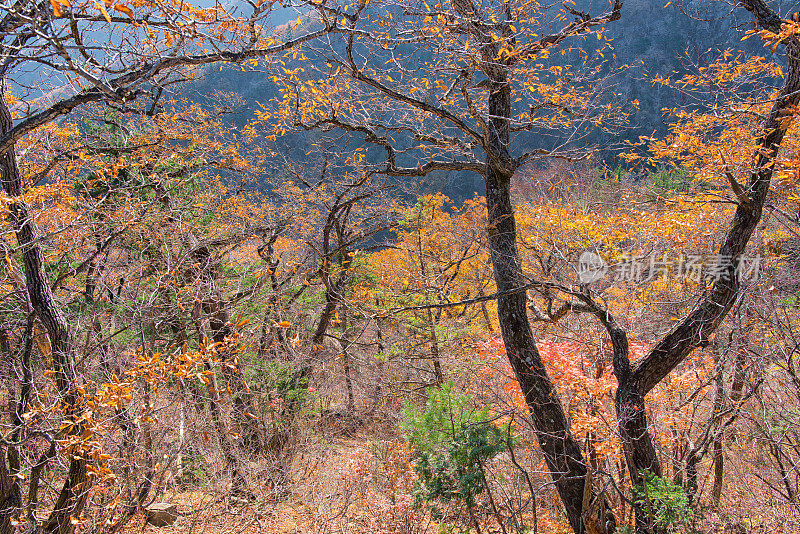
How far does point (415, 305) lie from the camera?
6.91 metres

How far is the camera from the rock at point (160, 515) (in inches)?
253

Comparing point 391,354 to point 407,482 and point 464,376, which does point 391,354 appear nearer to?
point 464,376

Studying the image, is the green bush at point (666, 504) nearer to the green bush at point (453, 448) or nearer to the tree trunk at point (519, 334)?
the tree trunk at point (519, 334)

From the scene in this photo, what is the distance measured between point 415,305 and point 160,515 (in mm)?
4898

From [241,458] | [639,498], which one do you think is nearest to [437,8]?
[639,498]

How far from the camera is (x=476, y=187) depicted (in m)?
62.1

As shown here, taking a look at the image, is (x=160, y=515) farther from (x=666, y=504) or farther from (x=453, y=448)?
(x=666, y=504)

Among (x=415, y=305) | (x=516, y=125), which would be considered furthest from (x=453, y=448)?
(x=516, y=125)

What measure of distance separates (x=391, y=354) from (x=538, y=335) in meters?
3.79

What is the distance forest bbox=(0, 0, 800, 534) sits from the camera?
3.67m

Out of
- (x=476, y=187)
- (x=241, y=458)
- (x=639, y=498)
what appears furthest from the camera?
(x=476, y=187)

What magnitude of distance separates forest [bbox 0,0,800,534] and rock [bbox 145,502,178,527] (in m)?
0.05

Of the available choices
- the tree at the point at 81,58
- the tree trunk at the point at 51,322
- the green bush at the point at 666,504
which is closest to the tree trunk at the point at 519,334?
the green bush at the point at 666,504

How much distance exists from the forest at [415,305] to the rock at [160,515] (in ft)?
0.17
